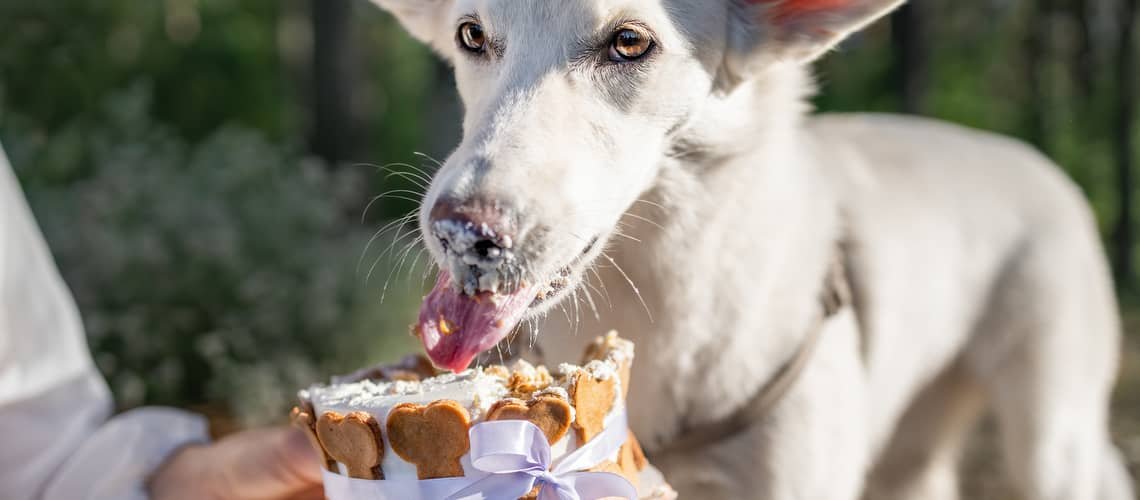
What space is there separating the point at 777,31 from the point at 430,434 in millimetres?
992

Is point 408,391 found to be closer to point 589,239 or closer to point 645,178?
point 589,239

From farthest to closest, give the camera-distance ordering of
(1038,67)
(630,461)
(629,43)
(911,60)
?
(1038,67), (911,60), (629,43), (630,461)

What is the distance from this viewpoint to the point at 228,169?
5027mm

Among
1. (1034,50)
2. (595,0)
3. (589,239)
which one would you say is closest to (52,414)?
(589,239)

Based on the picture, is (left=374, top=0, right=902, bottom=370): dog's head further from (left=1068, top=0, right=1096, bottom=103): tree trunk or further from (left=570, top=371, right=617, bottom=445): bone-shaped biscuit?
(left=1068, top=0, right=1096, bottom=103): tree trunk

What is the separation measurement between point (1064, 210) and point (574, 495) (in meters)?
2.13

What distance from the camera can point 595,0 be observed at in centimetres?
169

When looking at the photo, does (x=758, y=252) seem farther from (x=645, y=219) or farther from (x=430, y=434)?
(x=430, y=434)

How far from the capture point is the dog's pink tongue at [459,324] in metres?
1.38

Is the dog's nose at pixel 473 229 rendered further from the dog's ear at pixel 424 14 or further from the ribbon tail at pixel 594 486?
the dog's ear at pixel 424 14

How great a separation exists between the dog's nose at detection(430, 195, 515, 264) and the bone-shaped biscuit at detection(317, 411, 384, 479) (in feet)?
0.77

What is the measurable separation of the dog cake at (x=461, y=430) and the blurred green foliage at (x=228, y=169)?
146 centimetres

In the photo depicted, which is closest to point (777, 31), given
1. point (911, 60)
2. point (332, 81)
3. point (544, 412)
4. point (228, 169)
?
point (544, 412)

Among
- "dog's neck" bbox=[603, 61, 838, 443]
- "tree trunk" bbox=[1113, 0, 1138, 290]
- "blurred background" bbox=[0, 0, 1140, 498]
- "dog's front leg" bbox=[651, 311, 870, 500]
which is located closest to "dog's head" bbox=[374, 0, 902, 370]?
"dog's neck" bbox=[603, 61, 838, 443]
